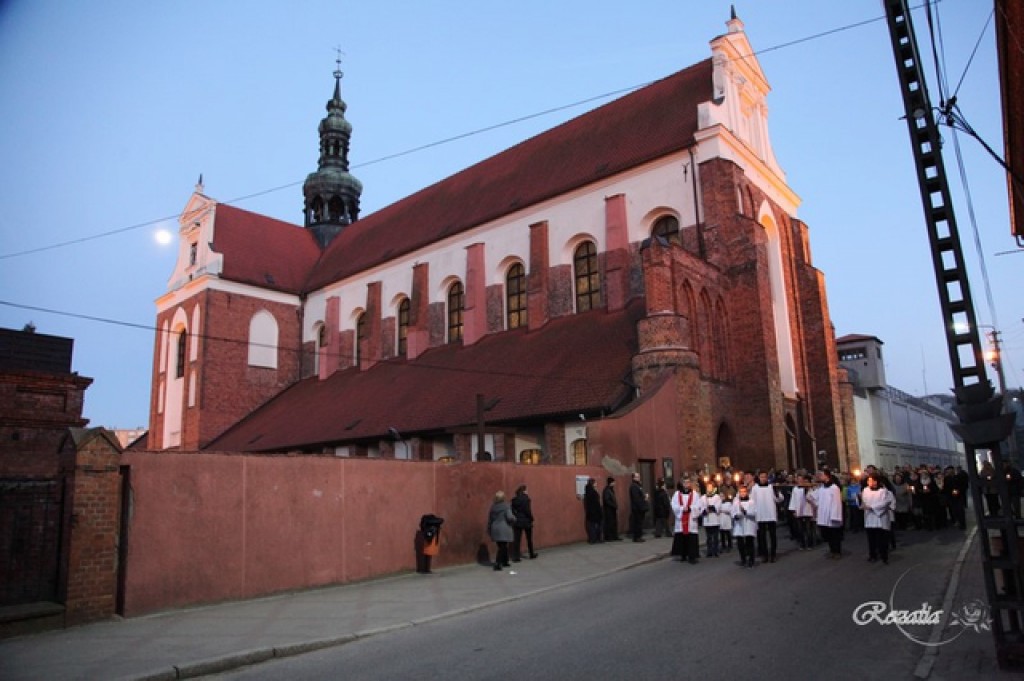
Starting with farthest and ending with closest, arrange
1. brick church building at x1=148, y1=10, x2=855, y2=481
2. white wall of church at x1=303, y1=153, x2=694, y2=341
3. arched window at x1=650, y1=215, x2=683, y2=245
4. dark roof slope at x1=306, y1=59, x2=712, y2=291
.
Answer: dark roof slope at x1=306, y1=59, x2=712, y2=291 → white wall of church at x1=303, y1=153, x2=694, y2=341 → arched window at x1=650, y1=215, x2=683, y2=245 → brick church building at x1=148, y1=10, x2=855, y2=481

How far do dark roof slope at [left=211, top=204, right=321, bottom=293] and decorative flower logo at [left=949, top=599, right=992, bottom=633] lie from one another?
34095mm

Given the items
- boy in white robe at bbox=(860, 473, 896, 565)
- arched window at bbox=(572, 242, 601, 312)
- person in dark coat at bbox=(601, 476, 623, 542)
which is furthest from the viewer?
arched window at bbox=(572, 242, 601, 312)

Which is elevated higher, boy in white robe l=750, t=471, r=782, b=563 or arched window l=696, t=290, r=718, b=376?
arched window l=696, t=290, r=718, b=376

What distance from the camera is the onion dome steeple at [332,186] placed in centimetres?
4556

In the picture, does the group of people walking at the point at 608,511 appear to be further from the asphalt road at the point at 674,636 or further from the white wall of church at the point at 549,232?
the white wall of church at the point at 549,232

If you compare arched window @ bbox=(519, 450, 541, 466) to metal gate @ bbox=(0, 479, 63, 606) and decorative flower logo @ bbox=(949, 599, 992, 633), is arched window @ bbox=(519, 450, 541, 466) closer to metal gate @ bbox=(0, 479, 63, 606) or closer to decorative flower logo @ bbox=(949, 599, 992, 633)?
metal gate @ bbox=(0, 479, 63, 606)

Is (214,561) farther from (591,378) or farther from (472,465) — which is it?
(591,378)

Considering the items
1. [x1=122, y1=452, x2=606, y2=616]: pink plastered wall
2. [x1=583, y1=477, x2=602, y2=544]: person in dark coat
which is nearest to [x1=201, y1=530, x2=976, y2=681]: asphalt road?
[x1=122, y1=452, x2=606, y2=616]: pink plastered wall

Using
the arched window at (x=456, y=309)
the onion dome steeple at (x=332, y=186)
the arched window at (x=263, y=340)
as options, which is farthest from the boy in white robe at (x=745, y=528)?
the onion dome steeple at (x=332, y=186)

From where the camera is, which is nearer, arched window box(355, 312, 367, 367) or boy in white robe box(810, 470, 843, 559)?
boy in white robe box(810, 470, 843, 559)

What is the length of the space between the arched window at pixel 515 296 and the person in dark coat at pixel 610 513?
11241 millimetres

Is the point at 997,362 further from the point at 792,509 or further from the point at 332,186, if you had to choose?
the point at 332,186

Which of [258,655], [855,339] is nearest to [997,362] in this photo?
[855,339]

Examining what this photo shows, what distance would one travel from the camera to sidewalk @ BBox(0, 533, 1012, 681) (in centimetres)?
659
